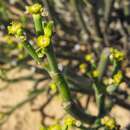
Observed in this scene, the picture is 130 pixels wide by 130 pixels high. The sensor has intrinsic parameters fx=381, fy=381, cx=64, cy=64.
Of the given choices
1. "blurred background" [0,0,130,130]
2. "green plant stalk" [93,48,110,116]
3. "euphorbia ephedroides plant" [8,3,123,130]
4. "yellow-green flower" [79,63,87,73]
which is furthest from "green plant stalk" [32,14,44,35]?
"yellow-green flower" [79,63,87,73]

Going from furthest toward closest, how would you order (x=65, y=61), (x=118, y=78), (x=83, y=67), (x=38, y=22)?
1. (x=65, y=61)
2. (x=83, y=67)
3. (x=118, y=78)
4. (x=38, y=22)

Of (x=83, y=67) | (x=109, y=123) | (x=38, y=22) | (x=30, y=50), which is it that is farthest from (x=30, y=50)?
(x=83, y=67)

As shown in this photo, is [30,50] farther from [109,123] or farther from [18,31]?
[109,123]

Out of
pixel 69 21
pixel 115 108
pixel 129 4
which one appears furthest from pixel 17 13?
pixel 115 108

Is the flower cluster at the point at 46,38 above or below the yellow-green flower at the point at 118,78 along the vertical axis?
above

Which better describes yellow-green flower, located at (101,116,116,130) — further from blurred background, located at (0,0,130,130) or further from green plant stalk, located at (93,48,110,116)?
blurred background, located at (0,0,130,130)

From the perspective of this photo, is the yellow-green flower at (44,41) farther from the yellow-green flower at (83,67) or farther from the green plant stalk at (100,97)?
the yellow-green flower at (83,67)

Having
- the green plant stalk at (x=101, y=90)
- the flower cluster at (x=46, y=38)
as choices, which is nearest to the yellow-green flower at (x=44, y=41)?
the flower cluster at (x=46, y=38)
